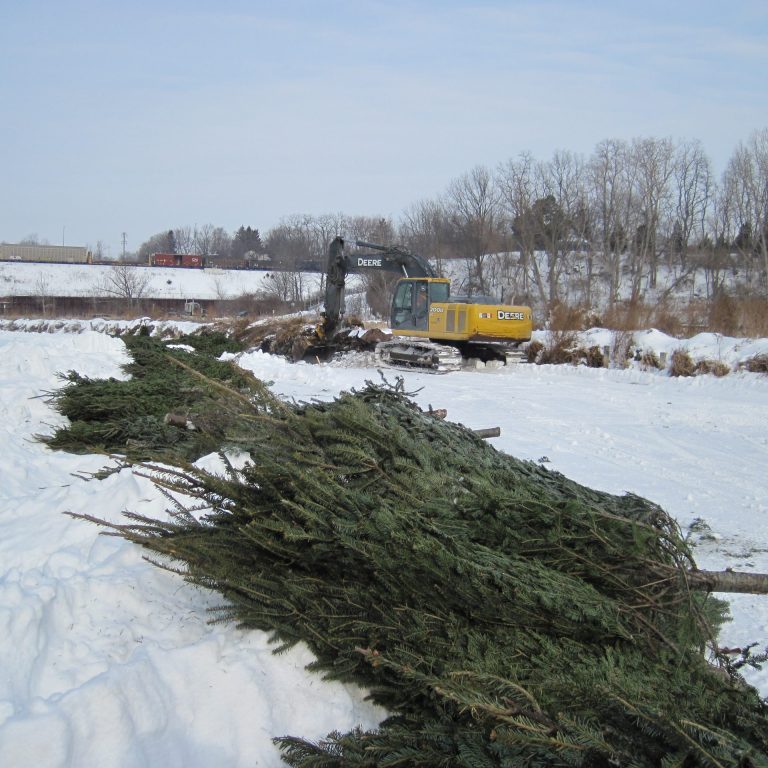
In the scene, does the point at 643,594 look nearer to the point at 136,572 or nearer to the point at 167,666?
the point at 167,666

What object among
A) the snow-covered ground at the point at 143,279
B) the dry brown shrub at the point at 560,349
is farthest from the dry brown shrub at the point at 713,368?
the snow-covered ground at the point at 143,279

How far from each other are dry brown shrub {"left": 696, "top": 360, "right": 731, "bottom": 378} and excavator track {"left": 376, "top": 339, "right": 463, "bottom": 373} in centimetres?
600

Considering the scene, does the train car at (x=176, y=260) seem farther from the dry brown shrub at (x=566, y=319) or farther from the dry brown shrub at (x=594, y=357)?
the dry brown shrub at (x=594, y=357)

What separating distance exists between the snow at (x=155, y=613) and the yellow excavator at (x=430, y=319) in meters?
9.01

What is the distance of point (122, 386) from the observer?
35.7ft

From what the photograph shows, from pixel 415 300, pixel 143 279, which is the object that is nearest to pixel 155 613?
pixel 415 300

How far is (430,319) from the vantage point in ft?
71.2

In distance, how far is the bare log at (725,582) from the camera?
3527mm

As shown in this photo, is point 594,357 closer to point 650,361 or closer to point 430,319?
point 650,361

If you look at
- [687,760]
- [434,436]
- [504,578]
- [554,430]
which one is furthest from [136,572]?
[554,430]

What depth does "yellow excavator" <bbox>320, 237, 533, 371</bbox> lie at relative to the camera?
2088cm

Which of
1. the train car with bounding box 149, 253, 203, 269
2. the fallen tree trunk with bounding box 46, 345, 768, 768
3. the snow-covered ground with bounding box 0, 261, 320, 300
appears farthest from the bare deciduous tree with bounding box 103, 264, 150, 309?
the fallen tree trunk with bounding box 46, 345, 768, 768

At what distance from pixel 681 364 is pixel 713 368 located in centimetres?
78

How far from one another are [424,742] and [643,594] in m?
1.14
